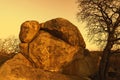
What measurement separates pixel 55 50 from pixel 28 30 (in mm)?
3071

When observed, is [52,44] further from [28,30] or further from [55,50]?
[28,30]

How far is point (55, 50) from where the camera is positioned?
2986 cm

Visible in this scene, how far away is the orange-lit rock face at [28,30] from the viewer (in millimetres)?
30547

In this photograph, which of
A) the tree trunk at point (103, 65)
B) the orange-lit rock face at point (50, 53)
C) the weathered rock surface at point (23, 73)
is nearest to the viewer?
the weathered rock surface at point (23, 73)

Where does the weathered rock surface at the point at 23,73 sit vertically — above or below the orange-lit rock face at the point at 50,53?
below

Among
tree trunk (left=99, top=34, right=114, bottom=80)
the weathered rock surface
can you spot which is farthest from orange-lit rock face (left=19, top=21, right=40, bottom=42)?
tree trunk (left=99, top=34, right=114, bottom=80)

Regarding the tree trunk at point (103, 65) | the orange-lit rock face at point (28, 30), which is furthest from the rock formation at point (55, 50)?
the tree trunk at point (103, 65)

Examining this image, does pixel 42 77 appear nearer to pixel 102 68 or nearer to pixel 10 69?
pixel 10 69

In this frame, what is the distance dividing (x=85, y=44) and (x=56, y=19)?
11.9 feet

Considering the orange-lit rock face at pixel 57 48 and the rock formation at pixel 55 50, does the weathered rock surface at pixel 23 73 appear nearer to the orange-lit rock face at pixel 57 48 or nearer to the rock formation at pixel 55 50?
the rock formation at pixel 55 50

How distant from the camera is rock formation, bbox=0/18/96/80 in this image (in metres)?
29.8

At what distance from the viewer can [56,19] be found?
101 ft

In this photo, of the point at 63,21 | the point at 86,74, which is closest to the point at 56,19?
the point at 63,21

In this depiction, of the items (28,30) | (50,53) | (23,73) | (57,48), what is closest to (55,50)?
(57,48)
